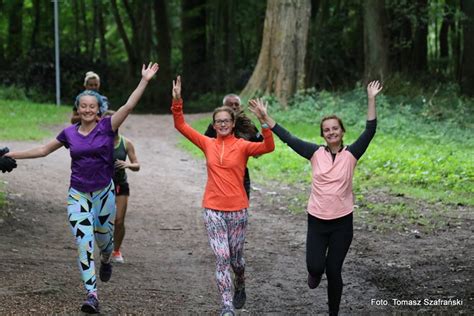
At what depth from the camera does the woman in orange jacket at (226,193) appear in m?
6.85

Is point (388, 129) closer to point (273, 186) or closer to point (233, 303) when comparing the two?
point (273, 186)

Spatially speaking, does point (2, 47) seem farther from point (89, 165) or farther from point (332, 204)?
point (332, 204)

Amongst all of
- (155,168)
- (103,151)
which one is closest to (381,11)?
(155,168)

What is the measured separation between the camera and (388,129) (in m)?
22.0

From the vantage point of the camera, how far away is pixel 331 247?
679 cm

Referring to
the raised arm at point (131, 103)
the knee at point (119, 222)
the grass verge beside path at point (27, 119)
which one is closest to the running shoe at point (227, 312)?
the raised arm at point (131, 103)

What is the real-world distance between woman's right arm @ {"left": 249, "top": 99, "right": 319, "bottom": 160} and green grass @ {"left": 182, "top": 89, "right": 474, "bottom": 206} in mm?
6643

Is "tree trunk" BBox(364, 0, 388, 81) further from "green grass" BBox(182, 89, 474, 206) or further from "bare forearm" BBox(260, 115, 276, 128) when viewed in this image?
"bare forearm" BBox(260, 115, 276, 128)

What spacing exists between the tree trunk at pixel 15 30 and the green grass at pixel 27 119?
37.8 ft

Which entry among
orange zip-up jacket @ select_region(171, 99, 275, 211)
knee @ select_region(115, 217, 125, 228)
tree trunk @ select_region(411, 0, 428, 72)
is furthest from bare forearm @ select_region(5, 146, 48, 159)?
tree trunk @ select_region(411, 0, 428, 72)

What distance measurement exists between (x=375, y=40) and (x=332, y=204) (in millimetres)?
23475

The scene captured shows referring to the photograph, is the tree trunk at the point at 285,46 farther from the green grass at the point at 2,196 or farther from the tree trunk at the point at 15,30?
the tree trunk at the point at 15,30

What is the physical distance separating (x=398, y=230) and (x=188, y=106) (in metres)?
25.5

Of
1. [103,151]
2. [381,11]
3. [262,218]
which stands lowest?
[262,218]
